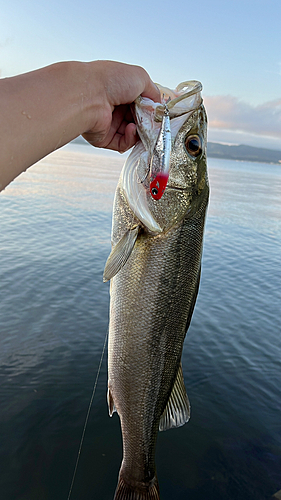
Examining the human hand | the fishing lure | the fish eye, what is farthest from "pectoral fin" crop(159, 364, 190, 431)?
the human hand

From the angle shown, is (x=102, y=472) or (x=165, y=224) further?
(x=102, y=472)

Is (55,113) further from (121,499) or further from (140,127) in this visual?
(121,499)

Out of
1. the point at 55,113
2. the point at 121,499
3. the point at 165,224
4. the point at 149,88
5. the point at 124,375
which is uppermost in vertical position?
the point at 149,88

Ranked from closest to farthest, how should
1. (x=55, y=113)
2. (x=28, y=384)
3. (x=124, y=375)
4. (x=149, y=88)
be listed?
1. (x=55, y=113)
2. (x=149, y=88)
3. (x=124, y=375)
4. (x=28, y=384)

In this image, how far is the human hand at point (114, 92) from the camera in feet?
6.24

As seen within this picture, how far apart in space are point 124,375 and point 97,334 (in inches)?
212

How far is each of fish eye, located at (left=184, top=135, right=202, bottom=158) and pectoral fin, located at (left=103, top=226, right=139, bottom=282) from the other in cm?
65

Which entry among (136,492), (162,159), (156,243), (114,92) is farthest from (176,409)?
(114,92)

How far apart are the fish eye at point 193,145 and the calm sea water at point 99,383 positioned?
440cm

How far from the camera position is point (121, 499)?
2.69 metres

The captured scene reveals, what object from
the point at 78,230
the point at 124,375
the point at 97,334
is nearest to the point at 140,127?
the point at 124,375

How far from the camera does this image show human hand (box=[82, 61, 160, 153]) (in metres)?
1.90

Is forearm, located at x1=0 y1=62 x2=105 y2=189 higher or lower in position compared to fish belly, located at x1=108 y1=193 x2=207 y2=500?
higher

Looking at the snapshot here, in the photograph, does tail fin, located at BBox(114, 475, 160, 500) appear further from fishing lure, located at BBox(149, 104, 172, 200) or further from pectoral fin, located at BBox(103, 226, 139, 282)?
fishing lure, located at BBox(149, 104, 172, 200)
